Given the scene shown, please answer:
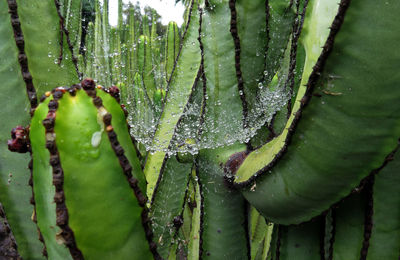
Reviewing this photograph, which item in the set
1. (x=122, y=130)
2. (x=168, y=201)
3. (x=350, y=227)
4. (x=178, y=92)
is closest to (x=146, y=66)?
(x=178, y=92)

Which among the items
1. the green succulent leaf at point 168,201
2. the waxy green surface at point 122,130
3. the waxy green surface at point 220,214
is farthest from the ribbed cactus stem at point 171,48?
the waxy green surface at point 122,130

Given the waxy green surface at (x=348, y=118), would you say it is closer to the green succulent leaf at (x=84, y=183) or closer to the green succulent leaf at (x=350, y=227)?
the green succulent leaf at (x=350, y=227)

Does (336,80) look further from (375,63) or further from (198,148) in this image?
(198,148)

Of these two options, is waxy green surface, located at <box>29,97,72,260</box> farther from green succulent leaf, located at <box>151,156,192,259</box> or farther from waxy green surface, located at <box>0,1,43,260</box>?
green succulent leaf, located at <box>151,156,192,259</box>

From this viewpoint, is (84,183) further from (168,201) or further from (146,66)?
(146,66)

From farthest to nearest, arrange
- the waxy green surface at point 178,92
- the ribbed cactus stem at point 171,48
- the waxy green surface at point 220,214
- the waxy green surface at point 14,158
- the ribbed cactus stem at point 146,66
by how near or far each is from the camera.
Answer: the ribbed cactus stem at point 146,66 < the ribbed cactus stem at point 171,48 < the waxy green surface at point 178,92 < the waxy green surface at point 220,214 < the waxy green surface at point 14,158

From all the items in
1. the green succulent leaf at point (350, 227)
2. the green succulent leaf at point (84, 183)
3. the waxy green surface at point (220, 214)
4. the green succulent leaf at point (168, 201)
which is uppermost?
the green succulent leaf at point (84, 183)

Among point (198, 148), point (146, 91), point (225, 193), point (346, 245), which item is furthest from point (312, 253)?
point (146, 91)

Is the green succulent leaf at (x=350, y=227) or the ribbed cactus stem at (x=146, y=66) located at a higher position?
the green succulent leaf at (x=350, y=227)
